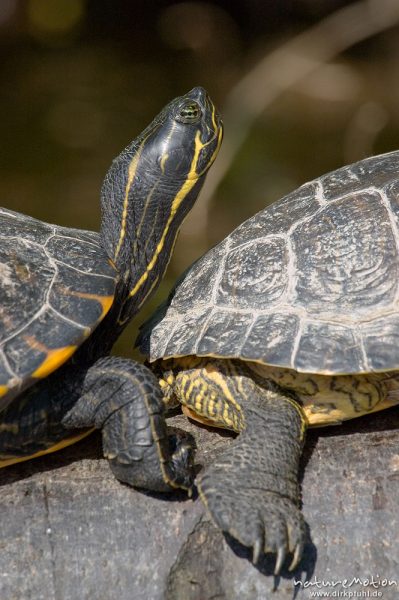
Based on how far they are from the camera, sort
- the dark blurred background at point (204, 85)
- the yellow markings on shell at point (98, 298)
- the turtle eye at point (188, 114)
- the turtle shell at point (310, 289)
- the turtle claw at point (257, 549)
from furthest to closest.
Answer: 1. the dark blurred background at point (204, 85)
2. the turtle eye at point (188, 114)
3. the yellow markings on shell at point (98, 298)
4. the turtle shell at point (310, 289)
5. the turtle claw at point (257, 549)

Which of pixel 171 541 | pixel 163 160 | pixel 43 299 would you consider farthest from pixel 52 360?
pixel 163 160

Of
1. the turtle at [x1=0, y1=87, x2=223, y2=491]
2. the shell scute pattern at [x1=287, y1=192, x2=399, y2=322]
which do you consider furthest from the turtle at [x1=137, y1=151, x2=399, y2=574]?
the turtle at [x1=0, y1=87, x2=223, y2=491]

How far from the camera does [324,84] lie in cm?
1030

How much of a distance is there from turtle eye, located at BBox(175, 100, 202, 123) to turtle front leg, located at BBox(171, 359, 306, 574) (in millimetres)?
1179

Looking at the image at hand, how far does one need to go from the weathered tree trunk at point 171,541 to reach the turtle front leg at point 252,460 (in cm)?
10

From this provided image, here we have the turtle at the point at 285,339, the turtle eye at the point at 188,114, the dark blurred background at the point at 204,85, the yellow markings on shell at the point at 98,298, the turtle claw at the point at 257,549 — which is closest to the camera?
the turtle claw at the point at 257,549

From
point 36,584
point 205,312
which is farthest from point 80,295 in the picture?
point 36,584

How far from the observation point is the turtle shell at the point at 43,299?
2904 mm

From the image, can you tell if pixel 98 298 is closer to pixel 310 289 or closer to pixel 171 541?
pixel 310 289

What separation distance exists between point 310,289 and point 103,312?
862 millimetres

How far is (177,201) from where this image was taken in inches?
→ 144

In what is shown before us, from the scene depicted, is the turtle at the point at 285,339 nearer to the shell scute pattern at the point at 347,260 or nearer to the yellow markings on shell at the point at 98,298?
the shell scute pattern at the point at 347,260

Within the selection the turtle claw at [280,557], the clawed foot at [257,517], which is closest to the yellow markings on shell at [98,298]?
the clawed foot at [257,517]

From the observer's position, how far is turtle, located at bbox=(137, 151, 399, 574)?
2873 mm
